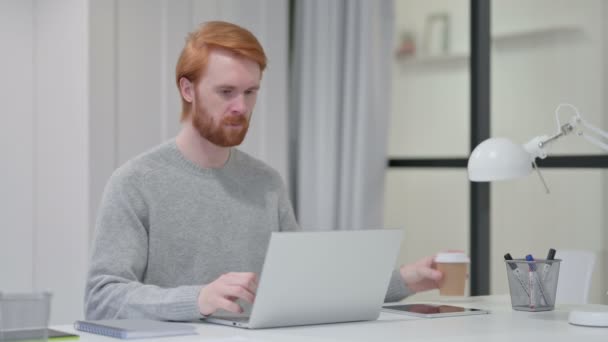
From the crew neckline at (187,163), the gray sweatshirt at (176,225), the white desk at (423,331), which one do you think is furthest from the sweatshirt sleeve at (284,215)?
the white desk at (423,331)

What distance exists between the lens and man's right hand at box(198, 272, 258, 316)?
6.34ft

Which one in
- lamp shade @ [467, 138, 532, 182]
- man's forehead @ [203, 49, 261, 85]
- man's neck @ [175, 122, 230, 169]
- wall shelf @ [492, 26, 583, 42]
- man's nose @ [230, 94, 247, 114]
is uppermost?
wall shelf @ [492, 26, 583, 42]

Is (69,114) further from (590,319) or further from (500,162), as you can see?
(590,319)

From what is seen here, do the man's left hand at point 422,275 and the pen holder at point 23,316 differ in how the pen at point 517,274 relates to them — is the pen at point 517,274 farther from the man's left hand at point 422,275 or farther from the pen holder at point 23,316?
the pen holder at point 23,316

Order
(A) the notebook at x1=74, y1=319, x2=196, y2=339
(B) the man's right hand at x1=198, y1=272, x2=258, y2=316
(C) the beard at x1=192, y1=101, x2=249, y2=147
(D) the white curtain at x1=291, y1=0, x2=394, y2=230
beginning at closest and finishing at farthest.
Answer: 1. (A) the notebook at x1=74, y1=319, x2=196, y2=339
2. (B) the man's right hand at x1=198, y1=272, x2=258, y2=316
3. (C) the beard at x1=192, y1=101, x2=249, y2=147
4. (D) the white curtain at x1=291, y1=0, x2=394, y2=230

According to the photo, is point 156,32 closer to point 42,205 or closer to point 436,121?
point 42,205

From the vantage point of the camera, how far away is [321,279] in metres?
1.95

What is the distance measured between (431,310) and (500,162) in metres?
0.38

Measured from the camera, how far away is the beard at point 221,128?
244 centimetres

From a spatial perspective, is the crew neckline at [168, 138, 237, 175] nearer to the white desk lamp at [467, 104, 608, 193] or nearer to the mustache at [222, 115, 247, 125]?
the mustache at [222, 115, 247, 125]

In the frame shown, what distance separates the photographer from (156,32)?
3592 mm

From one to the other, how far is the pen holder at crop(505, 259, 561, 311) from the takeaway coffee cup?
148mm

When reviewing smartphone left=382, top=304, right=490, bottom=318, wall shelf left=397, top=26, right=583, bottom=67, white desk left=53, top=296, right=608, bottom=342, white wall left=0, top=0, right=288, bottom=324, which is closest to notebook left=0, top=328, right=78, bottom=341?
white desk left=53, top=296, right=608, bottom=342

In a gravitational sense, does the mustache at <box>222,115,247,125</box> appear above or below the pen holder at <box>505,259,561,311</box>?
above
